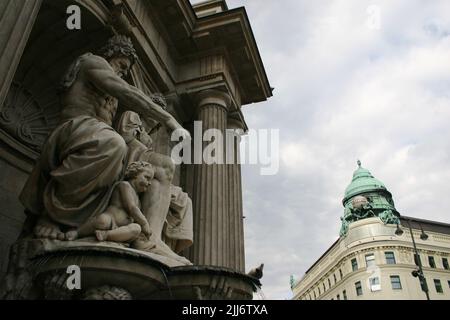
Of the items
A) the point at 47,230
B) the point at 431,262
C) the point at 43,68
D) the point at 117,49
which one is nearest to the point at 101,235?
the point at 47,230

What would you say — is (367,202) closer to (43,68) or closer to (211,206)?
(211,206)

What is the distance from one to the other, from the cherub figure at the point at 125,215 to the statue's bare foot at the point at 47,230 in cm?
14

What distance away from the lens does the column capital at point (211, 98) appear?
408 inches

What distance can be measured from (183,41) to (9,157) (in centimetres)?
529

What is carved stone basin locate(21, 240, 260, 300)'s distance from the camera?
352 centimetres

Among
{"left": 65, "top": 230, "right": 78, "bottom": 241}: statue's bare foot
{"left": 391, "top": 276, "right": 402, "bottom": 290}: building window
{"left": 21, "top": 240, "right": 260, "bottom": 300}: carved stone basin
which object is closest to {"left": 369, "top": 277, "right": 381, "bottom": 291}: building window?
{"left": 391, "top": 276, "right": 402, "bottom": 290}: building window

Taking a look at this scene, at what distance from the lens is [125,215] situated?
4.50m

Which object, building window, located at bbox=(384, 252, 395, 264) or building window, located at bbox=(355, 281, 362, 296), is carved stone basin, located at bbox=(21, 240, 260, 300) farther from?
building window, located at bbox=(355, 281, 362, 296)

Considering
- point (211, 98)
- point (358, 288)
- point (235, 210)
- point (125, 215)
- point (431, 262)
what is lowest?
point (125, 215)

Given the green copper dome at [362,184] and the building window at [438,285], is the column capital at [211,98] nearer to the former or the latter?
the building window at [438,285]

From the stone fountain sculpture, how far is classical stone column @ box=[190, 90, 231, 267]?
106 inches

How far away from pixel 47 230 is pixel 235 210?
19.2 ft
